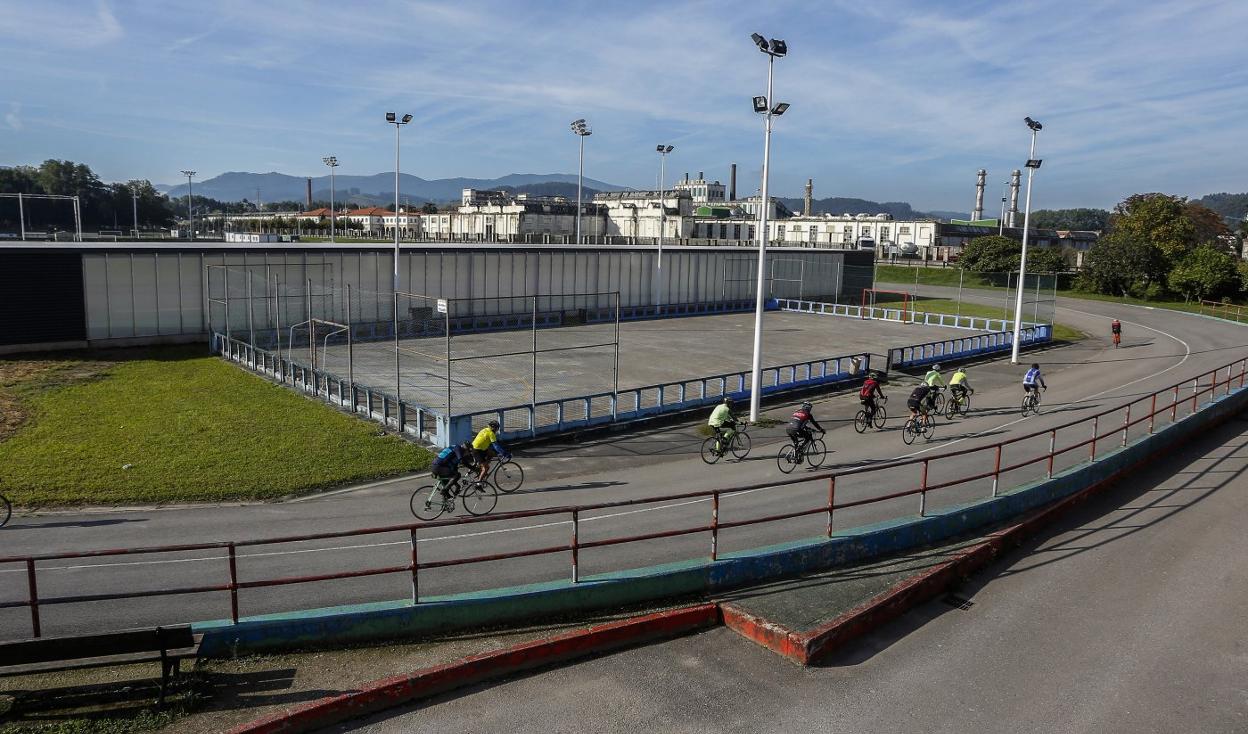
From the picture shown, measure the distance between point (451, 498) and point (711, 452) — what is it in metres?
6.88

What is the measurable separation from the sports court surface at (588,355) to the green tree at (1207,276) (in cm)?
3350

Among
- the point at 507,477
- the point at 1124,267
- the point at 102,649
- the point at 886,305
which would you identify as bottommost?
the point at 507,477

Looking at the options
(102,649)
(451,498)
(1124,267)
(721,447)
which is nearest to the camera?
(102,649)

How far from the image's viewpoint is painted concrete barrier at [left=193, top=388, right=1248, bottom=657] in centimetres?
947

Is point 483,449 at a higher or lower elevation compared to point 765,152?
lower

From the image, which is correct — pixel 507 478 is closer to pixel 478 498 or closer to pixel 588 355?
pixel 478 498

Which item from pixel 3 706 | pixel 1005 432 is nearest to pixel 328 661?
pixel 3 706

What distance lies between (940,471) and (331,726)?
567 inches

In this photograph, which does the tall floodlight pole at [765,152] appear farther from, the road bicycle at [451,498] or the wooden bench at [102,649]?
the wooden bench at [102,649]

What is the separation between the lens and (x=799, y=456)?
19.5 meters

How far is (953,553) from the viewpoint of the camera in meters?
12.9

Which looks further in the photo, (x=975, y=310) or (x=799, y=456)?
(x=975, y=310)

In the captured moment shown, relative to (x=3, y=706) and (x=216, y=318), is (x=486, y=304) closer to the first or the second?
(x=216, y=318)

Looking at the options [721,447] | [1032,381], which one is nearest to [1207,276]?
[1032,381]
